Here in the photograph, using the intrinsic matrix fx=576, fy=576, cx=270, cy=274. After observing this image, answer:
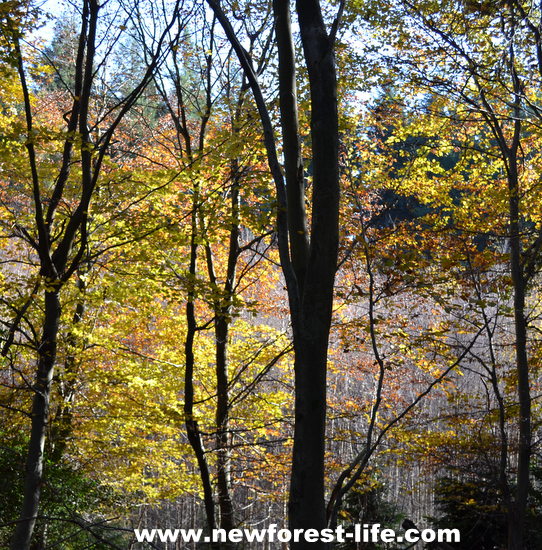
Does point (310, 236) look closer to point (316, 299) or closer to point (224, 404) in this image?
point (316, 299)

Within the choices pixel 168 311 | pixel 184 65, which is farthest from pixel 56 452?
pixel 184 65

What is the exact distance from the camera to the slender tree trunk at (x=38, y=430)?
17.2 feet

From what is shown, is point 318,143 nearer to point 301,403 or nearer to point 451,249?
point 301,403

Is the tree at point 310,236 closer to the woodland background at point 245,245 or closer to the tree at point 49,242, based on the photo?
the woodland background at point 245,245

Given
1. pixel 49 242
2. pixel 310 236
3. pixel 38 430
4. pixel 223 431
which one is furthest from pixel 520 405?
pixel 49 242

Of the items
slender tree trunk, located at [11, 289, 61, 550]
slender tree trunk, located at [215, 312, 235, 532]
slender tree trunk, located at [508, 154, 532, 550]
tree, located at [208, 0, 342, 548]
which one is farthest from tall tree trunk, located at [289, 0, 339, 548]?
slender tree trunk, located at [215, 312, 235, 532]

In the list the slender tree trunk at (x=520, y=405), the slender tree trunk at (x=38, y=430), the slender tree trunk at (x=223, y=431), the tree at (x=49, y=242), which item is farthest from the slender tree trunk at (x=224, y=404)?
the slender tree trunk at (x=520, y=405)

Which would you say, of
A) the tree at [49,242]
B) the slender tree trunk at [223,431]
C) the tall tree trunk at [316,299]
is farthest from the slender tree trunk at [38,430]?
the tall tree trunk at [316,299]

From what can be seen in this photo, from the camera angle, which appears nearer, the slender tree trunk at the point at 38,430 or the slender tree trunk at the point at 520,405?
the slender tree trunk at the point at 38,430

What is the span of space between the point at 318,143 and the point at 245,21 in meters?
5.47

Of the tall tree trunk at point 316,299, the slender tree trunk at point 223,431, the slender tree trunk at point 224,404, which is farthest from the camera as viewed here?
the slender tree trunk at point 223,431

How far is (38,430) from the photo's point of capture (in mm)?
5566

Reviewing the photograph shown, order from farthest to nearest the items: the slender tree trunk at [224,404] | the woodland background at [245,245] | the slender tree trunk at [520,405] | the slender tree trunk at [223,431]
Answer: the slender tree trunk at [223,431] < the slender tree trunk at [224,404] < the slender tree trunk at [520,405] < the woodland background at [245,245]

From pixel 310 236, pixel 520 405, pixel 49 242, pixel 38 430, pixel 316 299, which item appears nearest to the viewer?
pixel 316 299
